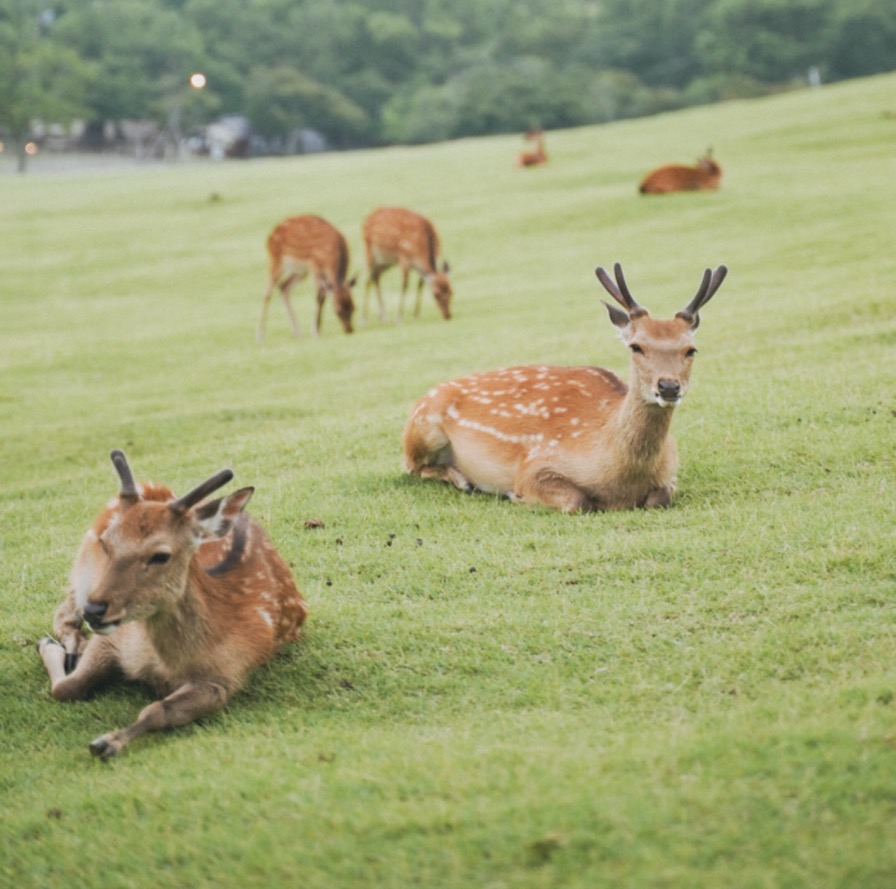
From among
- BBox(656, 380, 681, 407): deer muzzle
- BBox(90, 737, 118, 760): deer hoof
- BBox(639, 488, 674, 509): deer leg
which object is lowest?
BBox(90, 737, 118, 760): deer hoof

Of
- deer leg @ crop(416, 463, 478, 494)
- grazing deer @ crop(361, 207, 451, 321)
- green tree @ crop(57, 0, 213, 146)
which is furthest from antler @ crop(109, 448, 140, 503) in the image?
green tree @ crop(57, 0, 213, 146)

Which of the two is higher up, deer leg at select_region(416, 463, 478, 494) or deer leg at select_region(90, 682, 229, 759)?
deer leg at select_region(416, 463, 478, 494)

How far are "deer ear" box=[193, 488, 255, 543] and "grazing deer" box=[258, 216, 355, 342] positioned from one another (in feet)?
34.5

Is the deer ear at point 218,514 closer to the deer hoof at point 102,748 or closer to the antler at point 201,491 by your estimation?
the antler at point 201,491

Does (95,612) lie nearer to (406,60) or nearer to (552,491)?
(552,491)

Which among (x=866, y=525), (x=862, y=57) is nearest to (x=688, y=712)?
(x=866, y=525)

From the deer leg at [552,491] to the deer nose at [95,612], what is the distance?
2.85 meters

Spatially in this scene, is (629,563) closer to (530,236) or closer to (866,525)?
(866,525)

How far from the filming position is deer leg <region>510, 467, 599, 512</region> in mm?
6438

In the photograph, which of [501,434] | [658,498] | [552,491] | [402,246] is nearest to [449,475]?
[501,434]

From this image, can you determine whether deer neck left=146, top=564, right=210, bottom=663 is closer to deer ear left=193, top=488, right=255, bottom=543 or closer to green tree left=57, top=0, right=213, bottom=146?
deer ear left=193, top=488, right=255, bottom=543

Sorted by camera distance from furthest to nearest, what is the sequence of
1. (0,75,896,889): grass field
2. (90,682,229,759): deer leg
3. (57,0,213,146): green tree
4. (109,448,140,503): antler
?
(57,0,213,146): green tree < (109,448,140,503): antler < (90,682,229,759): deer leg < (0,75,896,889): grass field

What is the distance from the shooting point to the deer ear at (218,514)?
4.33 m

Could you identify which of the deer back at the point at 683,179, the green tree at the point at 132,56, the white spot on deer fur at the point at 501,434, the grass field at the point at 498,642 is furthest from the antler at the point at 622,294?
the green tree at the point at 132,56
